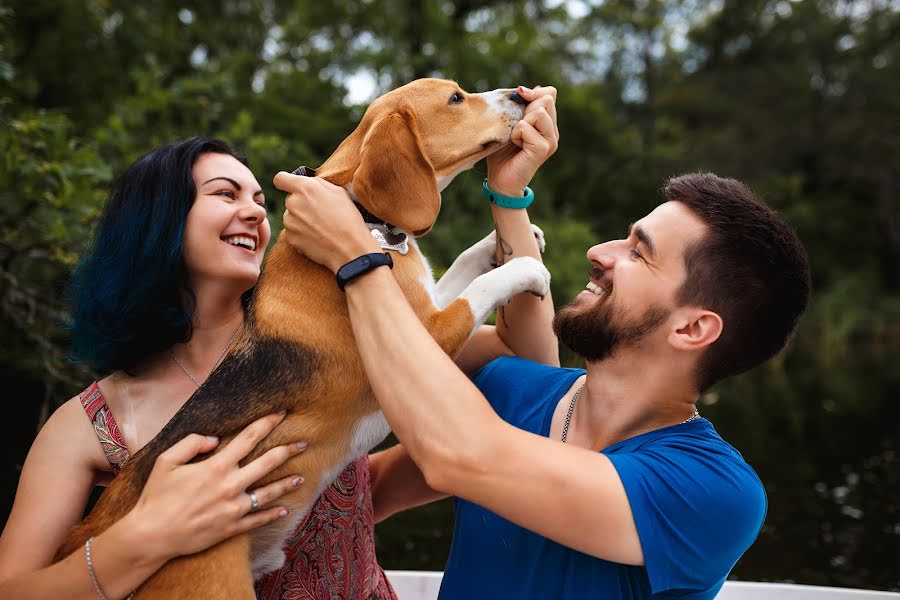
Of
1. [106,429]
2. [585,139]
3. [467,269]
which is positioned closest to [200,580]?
[106,429]

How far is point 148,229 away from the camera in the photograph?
213 cm

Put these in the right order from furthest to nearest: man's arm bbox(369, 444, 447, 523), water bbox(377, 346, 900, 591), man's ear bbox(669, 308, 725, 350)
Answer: water bbox(377, 346, 900, 591) < man's arm bbox(369, 444, 447, 523) < man's ear bbox(669, 308, 725, 350)

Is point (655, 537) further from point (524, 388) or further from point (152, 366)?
point (152, 366)

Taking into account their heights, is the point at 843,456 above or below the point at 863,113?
above

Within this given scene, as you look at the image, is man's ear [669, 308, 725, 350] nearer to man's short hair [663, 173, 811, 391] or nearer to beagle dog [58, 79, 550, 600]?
man's short hair [663, 173, 811, 391]

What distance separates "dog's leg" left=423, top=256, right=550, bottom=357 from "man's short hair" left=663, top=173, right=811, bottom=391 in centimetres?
43

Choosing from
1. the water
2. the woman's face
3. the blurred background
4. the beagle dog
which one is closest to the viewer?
the beagle dog

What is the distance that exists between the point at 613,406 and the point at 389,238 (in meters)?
0.74

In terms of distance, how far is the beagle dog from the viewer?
191 cm

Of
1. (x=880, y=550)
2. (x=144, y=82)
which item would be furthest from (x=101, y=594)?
(x=880, y=550)

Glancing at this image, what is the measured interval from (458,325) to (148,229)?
35.3 inches

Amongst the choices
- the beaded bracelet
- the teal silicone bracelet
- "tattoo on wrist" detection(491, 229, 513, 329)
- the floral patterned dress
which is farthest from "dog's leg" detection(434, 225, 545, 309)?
the beaded bracelet

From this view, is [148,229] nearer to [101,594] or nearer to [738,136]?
[101,594]

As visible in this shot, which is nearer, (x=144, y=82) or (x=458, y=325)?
(x=458, y=325)
